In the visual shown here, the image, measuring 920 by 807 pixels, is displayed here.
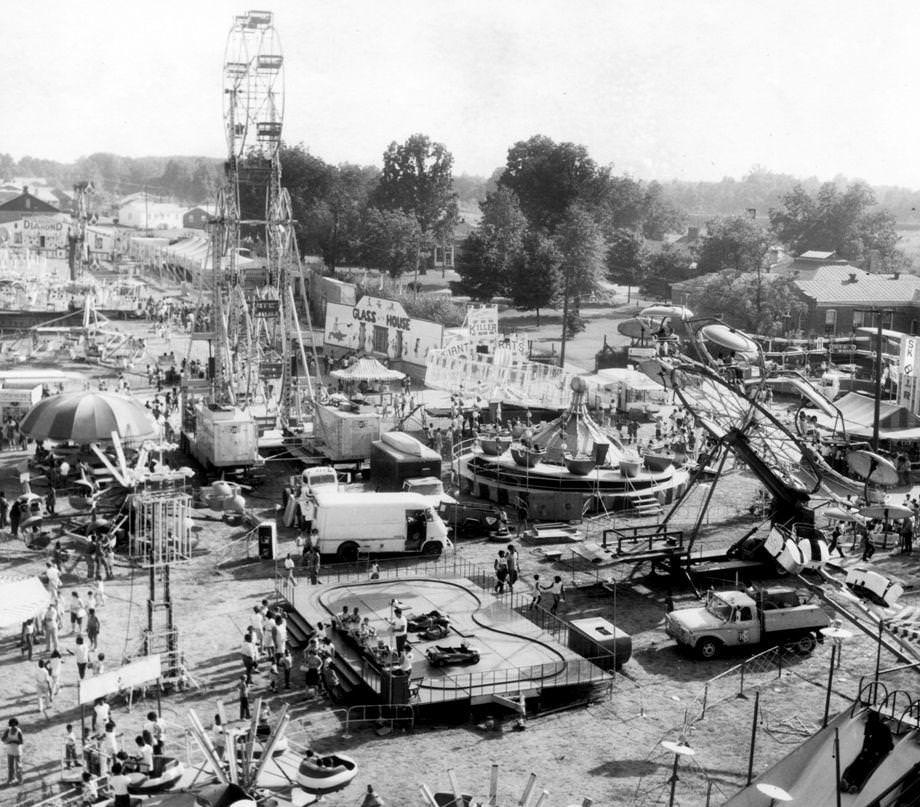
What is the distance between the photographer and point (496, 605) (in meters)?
26.2

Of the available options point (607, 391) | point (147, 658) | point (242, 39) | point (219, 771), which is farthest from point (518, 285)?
point (219, 771)

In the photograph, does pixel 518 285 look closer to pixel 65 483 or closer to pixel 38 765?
pixel 65 483

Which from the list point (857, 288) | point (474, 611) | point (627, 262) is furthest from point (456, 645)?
point (627, 262)

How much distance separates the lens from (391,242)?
332 ft

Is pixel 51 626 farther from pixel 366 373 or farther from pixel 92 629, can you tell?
pixel 366 373

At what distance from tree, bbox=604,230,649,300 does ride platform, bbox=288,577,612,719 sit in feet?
272

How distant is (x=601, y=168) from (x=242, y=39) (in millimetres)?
66223

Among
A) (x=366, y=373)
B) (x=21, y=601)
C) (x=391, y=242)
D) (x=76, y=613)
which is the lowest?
(x=76, y=613)

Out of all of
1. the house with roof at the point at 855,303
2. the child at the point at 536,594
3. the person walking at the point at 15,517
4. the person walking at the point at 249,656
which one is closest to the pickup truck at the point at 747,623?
the child at the point at 536,594

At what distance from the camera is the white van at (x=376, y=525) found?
30.3 metres

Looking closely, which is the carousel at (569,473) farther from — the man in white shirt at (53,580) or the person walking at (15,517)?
the man in white shirt at (53,580)

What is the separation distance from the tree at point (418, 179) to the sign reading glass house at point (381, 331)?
49.3 meters

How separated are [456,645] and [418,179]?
97.4m

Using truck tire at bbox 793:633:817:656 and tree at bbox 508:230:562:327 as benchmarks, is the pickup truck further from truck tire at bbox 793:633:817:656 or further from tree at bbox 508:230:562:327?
tree at bbox 508:230:562:327
